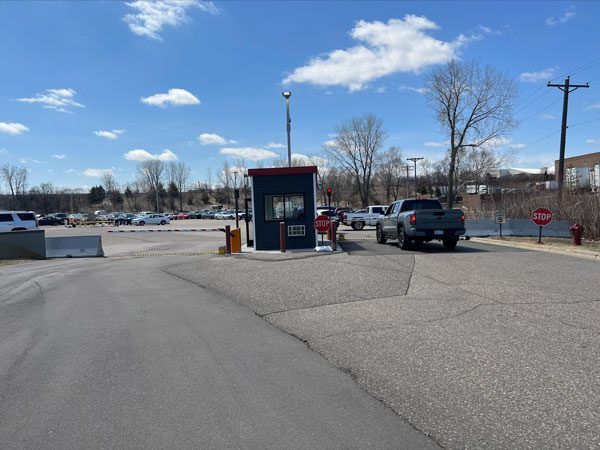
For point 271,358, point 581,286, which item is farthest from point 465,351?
point 581,286

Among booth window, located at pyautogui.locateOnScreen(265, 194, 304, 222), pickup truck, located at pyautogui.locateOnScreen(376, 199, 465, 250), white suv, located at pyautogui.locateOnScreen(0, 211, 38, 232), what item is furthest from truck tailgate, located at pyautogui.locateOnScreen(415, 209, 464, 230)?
white suv, located at pyautogui.locateOnScreen(0, 211, 38, 232)

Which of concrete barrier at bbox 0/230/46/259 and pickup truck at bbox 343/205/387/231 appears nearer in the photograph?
concrete barrier at bbox 0/230/46/259

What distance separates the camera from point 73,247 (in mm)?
22234

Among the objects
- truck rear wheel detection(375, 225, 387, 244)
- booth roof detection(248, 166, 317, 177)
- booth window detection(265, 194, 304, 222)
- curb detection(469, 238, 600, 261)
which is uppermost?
booth roof detection(248, 166, 317, 177)

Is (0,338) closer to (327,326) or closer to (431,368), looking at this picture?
(327,326)

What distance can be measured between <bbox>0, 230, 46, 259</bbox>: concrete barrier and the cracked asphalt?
12.7 m

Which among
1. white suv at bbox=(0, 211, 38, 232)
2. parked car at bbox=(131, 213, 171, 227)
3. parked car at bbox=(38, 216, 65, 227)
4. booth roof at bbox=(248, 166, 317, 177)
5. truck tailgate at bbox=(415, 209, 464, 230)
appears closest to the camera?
truck tailgate at bbox=(415, 209, 464, 230)

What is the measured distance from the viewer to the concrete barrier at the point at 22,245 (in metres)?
20.8

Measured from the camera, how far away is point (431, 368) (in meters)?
4.94

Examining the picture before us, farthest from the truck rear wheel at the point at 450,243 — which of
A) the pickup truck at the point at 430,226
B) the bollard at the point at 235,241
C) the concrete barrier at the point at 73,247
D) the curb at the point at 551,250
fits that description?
the concrete barrier at the point at 73,247

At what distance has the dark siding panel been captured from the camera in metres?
18.3

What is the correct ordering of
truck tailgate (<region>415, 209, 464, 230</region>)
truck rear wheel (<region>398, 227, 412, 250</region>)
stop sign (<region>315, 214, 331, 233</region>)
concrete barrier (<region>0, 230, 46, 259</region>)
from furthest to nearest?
concrete barrier (<region>0, 230, 46, 259</region>), truck rear wheel (<region>398, 227, 412, 250</region>), stop sign (<region>315, 214, 331, 233</region>), truck tailgate (<region>415, 209, 464, 230</region>)

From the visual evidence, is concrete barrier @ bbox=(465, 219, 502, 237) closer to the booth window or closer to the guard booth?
the guard booth

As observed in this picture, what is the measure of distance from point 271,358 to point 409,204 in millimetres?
14001
